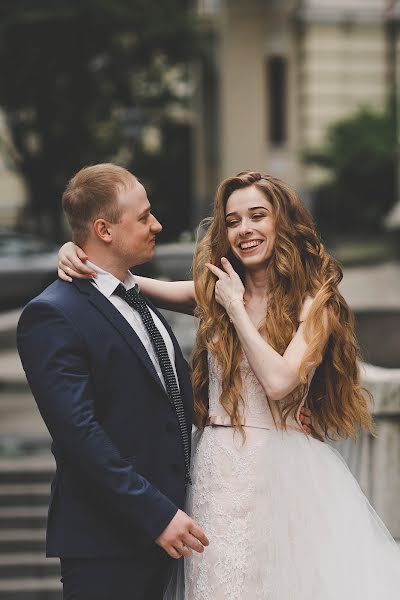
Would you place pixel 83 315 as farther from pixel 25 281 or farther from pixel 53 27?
pixel 53 27

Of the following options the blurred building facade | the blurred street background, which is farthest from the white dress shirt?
the blurred building facade

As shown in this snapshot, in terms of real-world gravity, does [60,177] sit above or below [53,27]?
below

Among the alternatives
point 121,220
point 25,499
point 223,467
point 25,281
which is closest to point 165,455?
point 223,467

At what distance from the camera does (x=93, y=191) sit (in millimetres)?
2936

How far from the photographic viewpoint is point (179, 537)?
111 inches

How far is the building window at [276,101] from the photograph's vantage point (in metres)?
31.4

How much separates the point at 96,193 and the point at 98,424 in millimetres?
693

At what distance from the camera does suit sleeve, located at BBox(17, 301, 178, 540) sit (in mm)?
2773

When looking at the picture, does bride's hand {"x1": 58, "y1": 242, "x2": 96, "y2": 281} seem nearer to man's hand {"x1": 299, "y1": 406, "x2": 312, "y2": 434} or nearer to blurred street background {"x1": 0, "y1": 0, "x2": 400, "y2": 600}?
man's hand {"x1": 299, "y1": 406, "x2": 312, "y2": 434}

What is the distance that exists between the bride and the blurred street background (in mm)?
9229

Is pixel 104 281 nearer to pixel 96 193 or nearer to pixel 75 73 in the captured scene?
pixel 96 193

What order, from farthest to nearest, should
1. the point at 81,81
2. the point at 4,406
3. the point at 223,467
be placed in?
the point at 81,81 → the point at 4,406 → the point at 223,467

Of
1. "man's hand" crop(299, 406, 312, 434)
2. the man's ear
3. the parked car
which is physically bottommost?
the parked car

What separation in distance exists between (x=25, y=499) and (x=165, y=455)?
403cm
